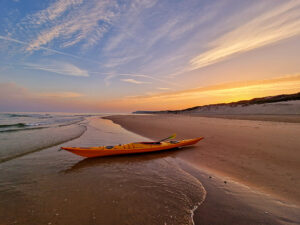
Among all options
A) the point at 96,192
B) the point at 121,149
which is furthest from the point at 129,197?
the point at 121,149

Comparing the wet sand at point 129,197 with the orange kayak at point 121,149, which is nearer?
the wet sand at point 129,197

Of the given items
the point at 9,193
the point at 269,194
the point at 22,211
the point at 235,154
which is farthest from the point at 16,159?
the point at 235,154

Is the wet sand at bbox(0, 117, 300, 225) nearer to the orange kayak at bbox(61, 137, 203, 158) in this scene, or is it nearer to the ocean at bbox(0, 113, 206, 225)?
the ocean at bbox(0, 113, 206, 225)

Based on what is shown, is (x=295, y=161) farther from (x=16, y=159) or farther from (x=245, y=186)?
(x=16, y=159)

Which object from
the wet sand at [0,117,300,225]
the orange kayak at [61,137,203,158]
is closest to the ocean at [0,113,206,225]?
the wet sand at [0,117,300,225]

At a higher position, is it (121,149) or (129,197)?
(121,149)

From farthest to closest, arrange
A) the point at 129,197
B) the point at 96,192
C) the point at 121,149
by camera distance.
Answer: the point at 121,149 → the point at 96,192 → the point at 129,197

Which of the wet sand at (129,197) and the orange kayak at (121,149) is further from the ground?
the orange kayak at (121,149)

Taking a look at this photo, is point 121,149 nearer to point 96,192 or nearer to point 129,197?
point 96,192

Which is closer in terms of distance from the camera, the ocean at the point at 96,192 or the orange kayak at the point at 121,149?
the ocean at the point at 96,192

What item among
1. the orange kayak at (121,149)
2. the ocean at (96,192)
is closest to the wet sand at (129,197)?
the ocean at (96,192)

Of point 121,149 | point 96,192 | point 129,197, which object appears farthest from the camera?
point 121,149

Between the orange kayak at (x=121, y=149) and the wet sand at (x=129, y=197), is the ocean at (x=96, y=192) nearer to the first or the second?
the wet sand at (x=129, y=197)

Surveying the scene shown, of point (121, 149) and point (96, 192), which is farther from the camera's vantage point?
point (121, 149)
